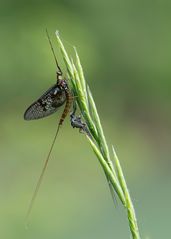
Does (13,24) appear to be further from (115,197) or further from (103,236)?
(115,197)

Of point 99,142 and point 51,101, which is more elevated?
point 51,101

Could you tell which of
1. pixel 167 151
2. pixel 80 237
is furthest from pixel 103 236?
pixel 167 151

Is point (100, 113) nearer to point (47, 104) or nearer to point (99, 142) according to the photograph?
point (47, 104)

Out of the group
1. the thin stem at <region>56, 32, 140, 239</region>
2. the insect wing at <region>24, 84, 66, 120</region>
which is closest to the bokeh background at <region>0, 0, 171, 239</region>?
the insect wing at <region>24, 84, 66, 120</region>

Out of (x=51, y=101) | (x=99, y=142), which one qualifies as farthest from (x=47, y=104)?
(x=99, y=142)

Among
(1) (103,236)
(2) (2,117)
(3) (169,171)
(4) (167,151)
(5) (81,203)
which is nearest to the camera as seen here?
(1) (103,236)

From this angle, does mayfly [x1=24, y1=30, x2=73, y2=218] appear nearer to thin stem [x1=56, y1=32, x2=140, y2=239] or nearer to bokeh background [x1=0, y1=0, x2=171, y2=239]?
thin stem [x1=56, y1=32, x2=140, y2=239]
